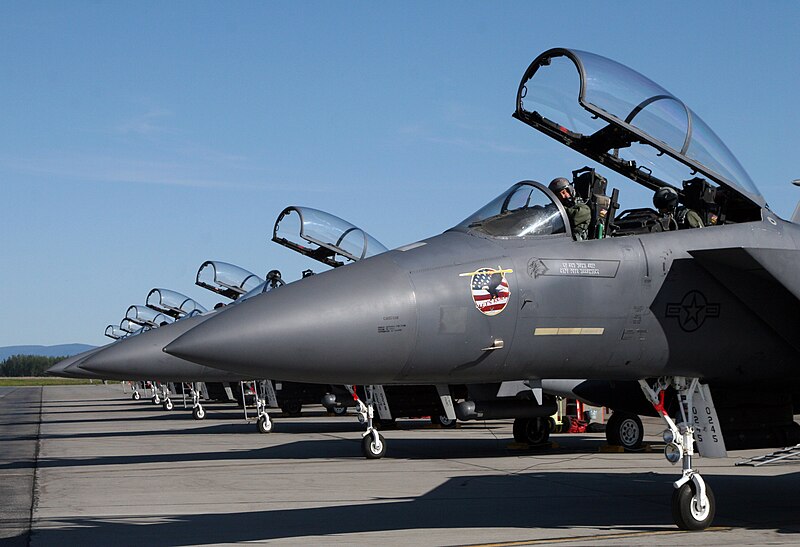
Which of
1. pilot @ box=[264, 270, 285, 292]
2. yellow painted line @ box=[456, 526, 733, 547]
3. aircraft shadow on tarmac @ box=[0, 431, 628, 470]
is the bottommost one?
yellow painted line @ box=[456, 526, 733, 547]

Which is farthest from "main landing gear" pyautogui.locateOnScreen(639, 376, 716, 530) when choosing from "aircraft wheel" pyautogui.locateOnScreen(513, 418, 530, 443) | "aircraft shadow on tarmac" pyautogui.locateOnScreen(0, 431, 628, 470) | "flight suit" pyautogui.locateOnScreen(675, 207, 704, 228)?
"aircraft wheel" pyautogui.locateOnScreen(513, 418, 530, 443)

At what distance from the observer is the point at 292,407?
80.0 feet

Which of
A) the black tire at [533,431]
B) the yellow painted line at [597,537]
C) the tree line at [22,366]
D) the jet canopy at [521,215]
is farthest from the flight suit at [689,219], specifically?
the tree line at [22,366]

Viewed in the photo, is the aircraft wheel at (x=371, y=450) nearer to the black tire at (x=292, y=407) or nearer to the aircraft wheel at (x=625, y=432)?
the aircraft wheel at (x=625, y=432)

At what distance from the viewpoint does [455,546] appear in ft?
23.1

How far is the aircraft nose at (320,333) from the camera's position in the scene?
6.04 m

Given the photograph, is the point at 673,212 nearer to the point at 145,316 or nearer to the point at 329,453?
the point at 329,453

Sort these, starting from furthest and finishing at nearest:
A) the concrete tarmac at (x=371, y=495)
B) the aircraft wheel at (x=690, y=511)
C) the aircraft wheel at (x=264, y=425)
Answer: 1. the aircraft wheel at (x=264, y=425)
2. the concrete tarmac at (x=371, y=495)
3. the aircraft wheel at (x=690, y=511)

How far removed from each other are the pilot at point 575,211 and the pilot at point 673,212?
77cm

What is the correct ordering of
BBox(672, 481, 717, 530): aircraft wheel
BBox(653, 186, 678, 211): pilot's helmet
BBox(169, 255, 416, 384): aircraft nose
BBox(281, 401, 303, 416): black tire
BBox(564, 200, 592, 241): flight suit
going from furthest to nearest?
BBox(281, 401, 303, 416): black tire
BBox(653, 186, 678, 211): pilot's helmet
BBox(672, 481, 717, 530): aircraft wheel
BBox(564, 200, 592, 241): flight suit
BBox(169, 255, 416, 384): aircraft nose

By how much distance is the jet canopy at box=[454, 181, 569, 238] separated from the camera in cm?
699

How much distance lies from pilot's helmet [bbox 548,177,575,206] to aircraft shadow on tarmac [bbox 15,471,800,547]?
105 inches

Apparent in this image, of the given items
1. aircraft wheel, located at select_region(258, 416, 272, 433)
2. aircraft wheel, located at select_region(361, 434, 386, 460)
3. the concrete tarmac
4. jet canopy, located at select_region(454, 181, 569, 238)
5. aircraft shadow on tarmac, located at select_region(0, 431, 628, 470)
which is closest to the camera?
jet canopy, located at select_region(454, 181, 569, 238)

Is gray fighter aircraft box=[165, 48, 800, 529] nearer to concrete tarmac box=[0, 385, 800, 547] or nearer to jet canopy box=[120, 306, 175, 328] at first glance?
concrete tarmac box=[0, 385, 800, 547]
